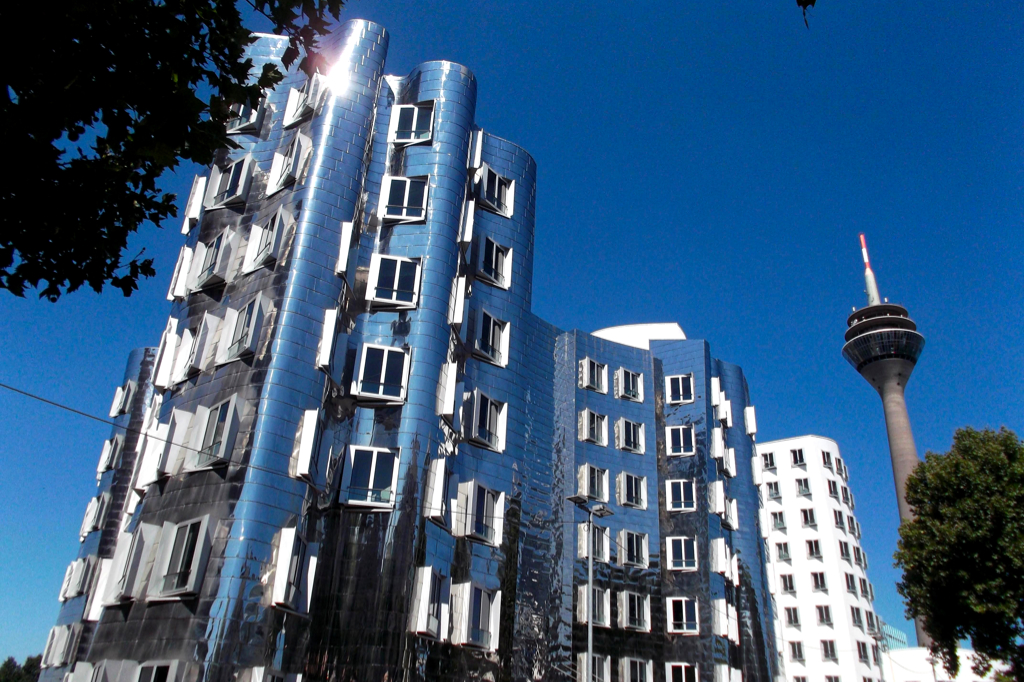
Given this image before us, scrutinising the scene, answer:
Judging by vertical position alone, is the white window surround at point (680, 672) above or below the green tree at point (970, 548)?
below

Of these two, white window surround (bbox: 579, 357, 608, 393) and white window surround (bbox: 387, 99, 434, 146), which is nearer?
white window surround (bbox: 387, 99, 434, 146)

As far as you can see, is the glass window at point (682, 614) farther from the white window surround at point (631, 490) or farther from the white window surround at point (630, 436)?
the white window surround at point (630, 436)

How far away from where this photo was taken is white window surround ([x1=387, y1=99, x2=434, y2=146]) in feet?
119

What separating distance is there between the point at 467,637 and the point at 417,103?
972 inches

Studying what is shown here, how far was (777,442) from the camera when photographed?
273 ft

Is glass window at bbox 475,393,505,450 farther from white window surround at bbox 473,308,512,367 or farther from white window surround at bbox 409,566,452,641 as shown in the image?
white window surround at bbox 409,566,452,641

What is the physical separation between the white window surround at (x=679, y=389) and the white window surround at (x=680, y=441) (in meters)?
1.83

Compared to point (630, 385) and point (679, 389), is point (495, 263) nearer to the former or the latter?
point (630, 385)

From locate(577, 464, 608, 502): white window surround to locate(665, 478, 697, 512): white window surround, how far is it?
5.02 meters

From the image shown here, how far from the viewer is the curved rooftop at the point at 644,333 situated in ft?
187

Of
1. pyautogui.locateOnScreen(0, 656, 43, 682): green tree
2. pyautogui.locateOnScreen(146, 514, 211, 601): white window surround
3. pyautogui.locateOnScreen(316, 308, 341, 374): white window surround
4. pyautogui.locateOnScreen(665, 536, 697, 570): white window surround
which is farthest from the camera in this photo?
pyautogui.locateOnScreen(0, 656, 43, 682): green tree

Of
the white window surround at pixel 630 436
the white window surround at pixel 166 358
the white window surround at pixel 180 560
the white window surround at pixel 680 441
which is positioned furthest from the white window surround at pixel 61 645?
the white window surround at pixel 680 441

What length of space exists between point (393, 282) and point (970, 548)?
2753cm

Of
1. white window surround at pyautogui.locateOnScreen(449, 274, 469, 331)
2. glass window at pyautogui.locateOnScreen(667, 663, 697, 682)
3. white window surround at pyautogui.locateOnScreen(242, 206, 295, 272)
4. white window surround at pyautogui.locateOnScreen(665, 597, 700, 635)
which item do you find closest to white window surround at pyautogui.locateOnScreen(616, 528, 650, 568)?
white window surround at pyautogui.locateOnScreen(665, 597, 700, 635)
